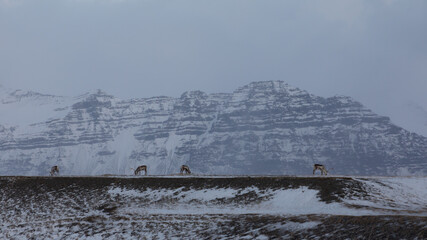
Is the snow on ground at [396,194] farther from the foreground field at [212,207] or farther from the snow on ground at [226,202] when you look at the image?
the snow on ground at [226,202]

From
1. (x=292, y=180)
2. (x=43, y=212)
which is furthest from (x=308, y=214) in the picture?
(x=43, y=212)

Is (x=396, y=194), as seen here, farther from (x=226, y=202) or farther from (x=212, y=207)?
(x=212, y=207)

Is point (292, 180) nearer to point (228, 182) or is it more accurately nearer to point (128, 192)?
point (228, 182)

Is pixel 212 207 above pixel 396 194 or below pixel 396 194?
below

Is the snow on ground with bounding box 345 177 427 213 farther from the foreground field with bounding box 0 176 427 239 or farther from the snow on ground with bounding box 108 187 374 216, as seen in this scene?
the snow on ground with bounding box 108 187 374 216

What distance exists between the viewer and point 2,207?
2158 inches

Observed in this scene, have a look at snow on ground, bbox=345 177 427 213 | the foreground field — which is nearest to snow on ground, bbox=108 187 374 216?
the foreground field

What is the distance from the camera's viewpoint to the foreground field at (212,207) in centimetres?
3716

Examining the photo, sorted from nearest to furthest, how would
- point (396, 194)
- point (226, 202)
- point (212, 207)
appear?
point (396, 194)
point (212, 207)
point (226, 202)

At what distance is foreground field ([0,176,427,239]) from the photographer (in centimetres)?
3716

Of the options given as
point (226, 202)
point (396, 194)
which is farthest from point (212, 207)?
point (396, 194)

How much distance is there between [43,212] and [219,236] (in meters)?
20.8

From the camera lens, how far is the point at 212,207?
5044 cm

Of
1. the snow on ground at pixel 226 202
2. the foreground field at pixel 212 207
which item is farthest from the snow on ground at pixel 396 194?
the snow on ground at pixel 226 202
